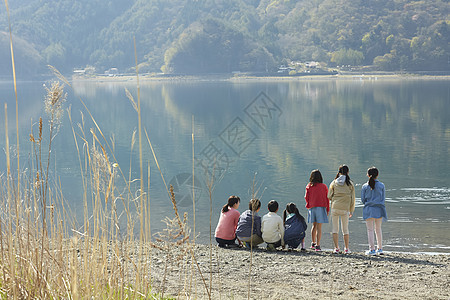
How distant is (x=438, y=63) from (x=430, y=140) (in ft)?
305

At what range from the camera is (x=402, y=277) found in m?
4.79

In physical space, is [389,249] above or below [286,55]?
below

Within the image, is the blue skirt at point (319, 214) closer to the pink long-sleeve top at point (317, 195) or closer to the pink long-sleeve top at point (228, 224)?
the pink long-sleeve top at point (317, 195)

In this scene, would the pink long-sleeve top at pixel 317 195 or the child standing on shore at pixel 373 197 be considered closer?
the child standing on shore at pixel 373 197

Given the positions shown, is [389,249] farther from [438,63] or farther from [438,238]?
[438,63]

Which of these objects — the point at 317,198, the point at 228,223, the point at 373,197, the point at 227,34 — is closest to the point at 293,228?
the point at 317,198

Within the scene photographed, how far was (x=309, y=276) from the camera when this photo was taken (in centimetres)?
481

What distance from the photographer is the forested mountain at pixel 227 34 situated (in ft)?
378

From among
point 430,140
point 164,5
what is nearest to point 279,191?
point 430,140

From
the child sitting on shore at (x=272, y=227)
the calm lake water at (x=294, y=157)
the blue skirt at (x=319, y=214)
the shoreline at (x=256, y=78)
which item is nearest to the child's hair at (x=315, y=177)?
the blue skirt at (x=319, y=214)

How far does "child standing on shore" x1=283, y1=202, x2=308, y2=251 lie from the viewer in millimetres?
5992

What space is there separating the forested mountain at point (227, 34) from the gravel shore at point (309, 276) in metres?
108

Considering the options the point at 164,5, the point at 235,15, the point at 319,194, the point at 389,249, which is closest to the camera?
the point at 319,194

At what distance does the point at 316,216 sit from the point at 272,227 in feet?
1.61
